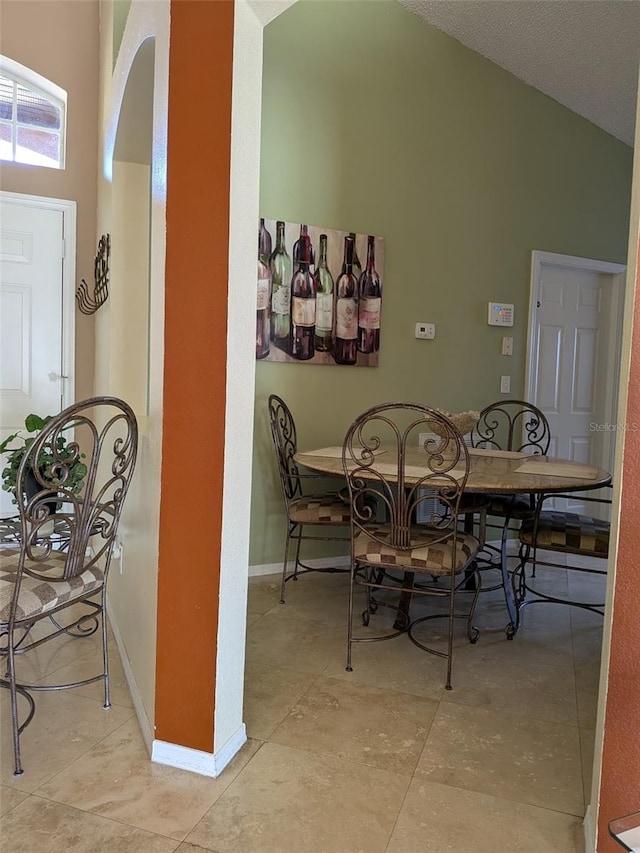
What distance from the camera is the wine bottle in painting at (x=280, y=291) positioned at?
3.40 meters

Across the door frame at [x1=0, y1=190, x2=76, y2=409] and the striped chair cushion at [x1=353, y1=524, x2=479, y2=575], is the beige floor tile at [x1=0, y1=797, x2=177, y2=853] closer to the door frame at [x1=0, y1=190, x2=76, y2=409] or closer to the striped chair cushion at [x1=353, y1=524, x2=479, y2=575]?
the striped chair cushion at [x1=353, y1=524, x2=479, y2=575]

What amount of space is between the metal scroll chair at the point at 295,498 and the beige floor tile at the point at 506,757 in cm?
110

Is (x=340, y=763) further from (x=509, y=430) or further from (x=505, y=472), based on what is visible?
(x=509, y=430)

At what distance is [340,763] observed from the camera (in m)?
1.80

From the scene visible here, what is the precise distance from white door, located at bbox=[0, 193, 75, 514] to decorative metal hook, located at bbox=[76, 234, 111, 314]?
0.48 ft

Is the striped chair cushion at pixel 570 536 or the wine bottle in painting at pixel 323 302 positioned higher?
the wine bottle in painting at pixel 323 302

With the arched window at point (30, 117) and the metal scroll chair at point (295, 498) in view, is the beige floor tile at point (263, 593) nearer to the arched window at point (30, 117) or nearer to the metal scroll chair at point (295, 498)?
the metal scroll chair at point (295, 498)

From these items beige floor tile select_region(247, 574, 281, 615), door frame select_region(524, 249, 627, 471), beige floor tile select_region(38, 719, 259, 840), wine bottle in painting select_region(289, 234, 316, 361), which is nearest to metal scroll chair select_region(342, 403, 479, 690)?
beige floor tile select_region(247, 574, 281, 615)

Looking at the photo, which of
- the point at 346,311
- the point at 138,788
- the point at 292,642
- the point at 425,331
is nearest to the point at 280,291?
the point at 346,311

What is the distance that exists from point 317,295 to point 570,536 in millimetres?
1769

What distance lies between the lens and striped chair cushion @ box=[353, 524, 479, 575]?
7.54ft

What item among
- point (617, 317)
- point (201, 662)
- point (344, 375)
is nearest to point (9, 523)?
point (201, 662)

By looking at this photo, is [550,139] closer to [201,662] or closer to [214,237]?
[214,237]

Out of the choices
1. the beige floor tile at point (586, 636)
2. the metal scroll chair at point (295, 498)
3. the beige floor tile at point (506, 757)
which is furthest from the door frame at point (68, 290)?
the beige floor tile at point (586, 636)
